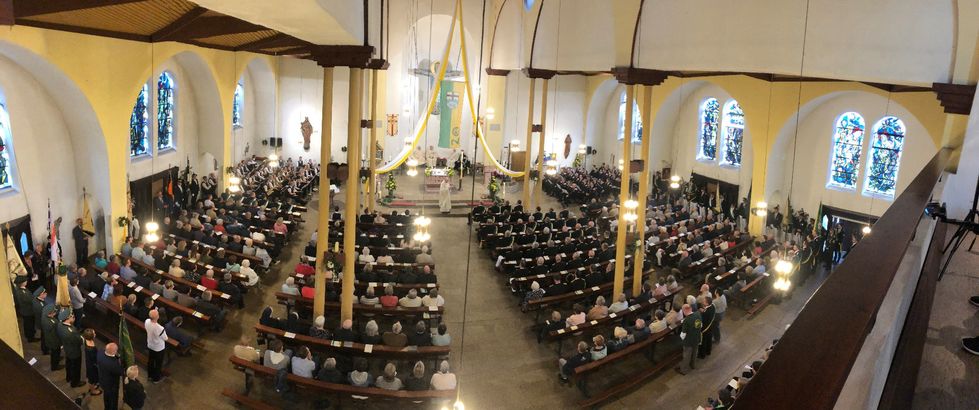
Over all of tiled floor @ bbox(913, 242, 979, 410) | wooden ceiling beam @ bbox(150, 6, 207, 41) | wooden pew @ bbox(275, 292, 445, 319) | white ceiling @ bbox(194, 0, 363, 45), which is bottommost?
wooden pew @ bbox(275, 292, 445, 319)

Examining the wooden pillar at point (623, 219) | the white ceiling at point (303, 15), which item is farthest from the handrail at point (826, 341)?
the wooden pillar at point (623, 219)

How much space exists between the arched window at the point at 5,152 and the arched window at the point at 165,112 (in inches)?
230

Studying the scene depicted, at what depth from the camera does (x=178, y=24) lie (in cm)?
1141

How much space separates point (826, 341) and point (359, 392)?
27.5 feet

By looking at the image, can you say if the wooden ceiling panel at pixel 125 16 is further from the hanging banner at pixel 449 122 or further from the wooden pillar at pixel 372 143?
the hanging banner at pixel 449 122

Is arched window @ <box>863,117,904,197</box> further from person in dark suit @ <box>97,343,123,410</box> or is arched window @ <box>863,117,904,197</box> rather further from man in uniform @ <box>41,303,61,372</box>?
man in uniform @ <box>41,303,61,372</box>

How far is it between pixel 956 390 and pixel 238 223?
16.5 metres

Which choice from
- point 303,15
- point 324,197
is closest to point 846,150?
point 324,197

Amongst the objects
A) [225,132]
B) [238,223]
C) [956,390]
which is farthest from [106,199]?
[956,390]

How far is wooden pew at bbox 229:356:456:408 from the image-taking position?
881 cm

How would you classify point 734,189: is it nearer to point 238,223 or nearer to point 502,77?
point 502,77

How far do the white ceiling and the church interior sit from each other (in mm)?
66

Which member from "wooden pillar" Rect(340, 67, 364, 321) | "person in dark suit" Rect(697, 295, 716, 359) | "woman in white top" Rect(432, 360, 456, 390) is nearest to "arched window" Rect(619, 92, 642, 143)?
"person in dark suit" Rect(697, 295, 716, 359)

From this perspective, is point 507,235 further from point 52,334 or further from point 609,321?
point 52,334
